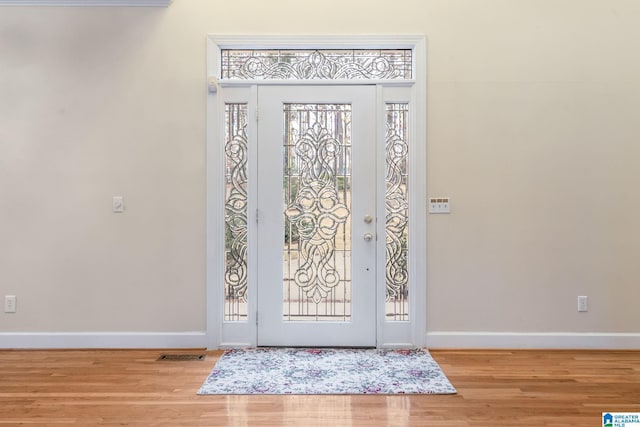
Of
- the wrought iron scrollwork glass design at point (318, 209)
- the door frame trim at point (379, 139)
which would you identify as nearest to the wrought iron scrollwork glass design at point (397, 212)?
the door frame trim at point (379, 139)

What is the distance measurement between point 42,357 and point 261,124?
7.66ft

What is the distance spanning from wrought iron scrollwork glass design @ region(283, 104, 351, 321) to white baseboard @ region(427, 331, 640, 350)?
0.80m

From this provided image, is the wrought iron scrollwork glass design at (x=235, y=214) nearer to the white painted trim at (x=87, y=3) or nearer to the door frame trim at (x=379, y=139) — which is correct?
the door frame trim at (x=379, y=139)

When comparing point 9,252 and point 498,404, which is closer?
point 498,404

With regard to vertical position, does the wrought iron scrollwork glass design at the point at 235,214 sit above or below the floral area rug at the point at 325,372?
above

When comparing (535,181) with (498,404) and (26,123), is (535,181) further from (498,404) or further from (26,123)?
(26,123)

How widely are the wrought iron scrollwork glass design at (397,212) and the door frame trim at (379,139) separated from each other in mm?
51

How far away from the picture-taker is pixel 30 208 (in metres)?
3.47

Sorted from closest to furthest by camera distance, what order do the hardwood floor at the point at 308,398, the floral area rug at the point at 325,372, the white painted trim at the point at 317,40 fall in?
the hardwood floor at the point at 308,398
the floral area rug at the point at 325,372
the white painted trim at the point at 317,40

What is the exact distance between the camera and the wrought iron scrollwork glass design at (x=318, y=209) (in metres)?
3.47

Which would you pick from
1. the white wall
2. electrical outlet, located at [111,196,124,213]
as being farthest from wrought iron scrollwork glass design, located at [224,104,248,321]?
electrical outlet, located at [111,196,124,213]

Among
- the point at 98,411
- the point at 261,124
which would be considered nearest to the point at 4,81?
the point at 261,124

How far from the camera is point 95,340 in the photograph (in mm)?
3463

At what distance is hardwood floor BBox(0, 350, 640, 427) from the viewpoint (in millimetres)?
2354
